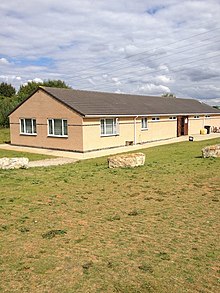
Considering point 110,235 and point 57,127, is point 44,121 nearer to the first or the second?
point 57,127

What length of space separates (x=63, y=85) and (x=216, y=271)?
6767 cm

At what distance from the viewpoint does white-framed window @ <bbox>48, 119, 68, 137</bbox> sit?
23.2 metres

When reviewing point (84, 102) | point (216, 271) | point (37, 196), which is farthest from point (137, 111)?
point (216, 271)

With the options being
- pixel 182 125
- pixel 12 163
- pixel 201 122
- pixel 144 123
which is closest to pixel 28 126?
pixel 144 123

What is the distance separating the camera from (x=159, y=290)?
4164mm

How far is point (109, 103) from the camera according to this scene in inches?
1056

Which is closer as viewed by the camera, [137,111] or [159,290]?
[159,290]

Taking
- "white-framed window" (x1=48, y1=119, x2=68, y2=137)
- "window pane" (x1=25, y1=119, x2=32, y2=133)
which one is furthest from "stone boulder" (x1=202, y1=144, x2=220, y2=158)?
"window pane" (x1=25, y1=119, x2=32, y2=133)

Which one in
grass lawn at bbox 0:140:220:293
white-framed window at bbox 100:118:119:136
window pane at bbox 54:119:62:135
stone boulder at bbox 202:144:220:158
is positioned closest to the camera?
grass lawn at bbox 0:140:220:293

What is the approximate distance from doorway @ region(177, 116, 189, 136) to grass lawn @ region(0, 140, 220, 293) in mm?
23369

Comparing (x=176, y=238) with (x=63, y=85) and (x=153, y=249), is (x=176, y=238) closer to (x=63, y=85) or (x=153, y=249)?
(x=153, y=249)

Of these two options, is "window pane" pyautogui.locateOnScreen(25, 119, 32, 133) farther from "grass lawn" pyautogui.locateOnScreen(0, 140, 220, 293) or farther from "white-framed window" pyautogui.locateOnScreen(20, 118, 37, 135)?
"grass lawn" pyautogui.locateOnScreen(0, 140, 220, 293)

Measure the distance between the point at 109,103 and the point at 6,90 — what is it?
55.6 m

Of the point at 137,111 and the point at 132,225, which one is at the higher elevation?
the point at 137,111
